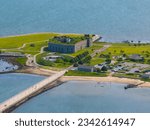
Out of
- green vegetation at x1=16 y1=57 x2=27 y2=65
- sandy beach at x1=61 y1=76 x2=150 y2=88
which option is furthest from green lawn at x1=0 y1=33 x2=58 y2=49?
sandy beach at x1=61 y1=76 x2=150 y2=88

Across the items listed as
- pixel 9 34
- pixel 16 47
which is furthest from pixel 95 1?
pixel 16 47

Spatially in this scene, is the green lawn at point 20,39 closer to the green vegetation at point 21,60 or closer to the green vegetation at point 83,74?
the green vegetation at point 21,60

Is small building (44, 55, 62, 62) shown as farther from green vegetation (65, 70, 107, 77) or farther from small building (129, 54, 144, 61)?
small building (129, 54, 144, 61)

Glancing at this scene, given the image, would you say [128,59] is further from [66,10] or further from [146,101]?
[66,10]

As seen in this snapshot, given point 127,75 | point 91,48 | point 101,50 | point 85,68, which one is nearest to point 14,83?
point 85,68

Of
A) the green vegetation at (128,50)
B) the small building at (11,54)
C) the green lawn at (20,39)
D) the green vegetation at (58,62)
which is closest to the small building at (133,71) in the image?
the green vegetation at (128,50)

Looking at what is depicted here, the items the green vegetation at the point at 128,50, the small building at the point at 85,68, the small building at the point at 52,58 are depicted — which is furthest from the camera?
the green vegetation at the point at 128,50

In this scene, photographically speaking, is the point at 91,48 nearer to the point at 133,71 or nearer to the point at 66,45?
the point at 66,45
